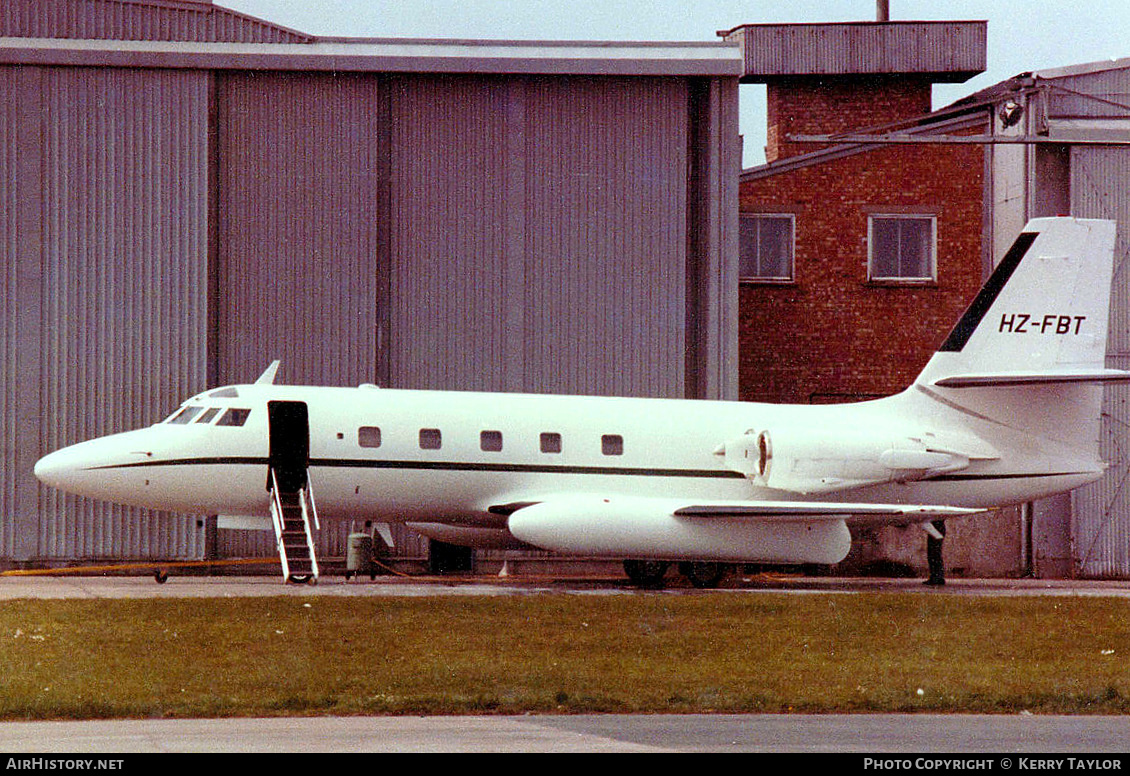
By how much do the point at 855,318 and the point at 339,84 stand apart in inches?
477

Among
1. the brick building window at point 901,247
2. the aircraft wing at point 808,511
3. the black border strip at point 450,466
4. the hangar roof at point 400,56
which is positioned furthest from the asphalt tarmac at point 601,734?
the brick building window at point 901,247

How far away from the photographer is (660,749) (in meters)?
11.5

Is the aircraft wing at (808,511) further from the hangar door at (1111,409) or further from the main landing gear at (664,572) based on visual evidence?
the hangar door at (1111,409)

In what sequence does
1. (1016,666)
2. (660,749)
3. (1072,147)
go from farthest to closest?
(1072,147)
(1016,666)
(660,749)

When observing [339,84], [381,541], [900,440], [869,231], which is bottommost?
[381,541]

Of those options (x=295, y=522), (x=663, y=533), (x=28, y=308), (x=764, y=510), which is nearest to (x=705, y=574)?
(x=663, y=533)

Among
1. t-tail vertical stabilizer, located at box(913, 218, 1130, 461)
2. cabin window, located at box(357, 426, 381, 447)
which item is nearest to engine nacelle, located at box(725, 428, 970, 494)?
t-tail vertical stabilizer, located at box(913, 218, 1130, 461)

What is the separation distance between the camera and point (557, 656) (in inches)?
696

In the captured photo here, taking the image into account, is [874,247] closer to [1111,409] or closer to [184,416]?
[1111,409]

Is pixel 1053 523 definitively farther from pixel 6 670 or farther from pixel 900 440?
pixel 6 670

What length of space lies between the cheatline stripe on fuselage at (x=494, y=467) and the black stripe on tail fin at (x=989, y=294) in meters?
2.45

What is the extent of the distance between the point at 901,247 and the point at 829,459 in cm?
948

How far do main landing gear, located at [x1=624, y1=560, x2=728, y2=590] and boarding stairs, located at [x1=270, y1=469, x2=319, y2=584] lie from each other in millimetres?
5460
